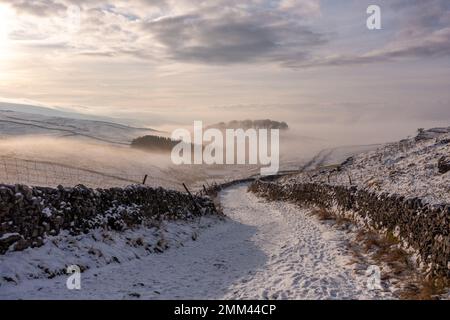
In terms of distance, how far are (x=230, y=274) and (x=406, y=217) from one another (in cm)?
750

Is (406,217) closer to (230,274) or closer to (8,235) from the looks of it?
(230,274)

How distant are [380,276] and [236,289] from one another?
4986 mm

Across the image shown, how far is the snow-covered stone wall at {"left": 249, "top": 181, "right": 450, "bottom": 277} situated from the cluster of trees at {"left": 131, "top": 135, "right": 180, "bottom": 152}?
109 meters

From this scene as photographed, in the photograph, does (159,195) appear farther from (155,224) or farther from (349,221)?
(349,221)

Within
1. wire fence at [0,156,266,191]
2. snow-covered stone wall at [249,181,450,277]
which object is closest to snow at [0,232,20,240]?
snow-covered stone wall at [249,181,450,277]

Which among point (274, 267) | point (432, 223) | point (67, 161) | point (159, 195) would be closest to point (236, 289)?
point (274, 267)

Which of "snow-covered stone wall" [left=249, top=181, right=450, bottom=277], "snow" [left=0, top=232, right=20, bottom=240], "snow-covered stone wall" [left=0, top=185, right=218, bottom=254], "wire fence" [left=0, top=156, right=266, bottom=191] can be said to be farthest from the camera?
"wire fence" [left=0, top=156, right=266, bottom=191]

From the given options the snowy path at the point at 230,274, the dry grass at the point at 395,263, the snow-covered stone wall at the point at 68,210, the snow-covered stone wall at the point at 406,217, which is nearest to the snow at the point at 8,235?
the snow-covered stone wall at the point at 68,210

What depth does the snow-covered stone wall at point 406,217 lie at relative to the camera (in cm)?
1280

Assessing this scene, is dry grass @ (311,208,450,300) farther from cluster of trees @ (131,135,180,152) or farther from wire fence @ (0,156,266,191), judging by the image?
cluster of trees @ (131,135,180,152)

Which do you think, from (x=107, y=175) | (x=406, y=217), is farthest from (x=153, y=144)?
(x=406, y=217)

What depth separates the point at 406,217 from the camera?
16797 mm

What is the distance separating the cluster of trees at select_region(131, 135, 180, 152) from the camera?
138 metres

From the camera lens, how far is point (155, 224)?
71.9 feet
